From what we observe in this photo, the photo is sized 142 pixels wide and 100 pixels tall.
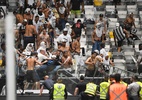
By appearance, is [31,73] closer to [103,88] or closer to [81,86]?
[81,86]

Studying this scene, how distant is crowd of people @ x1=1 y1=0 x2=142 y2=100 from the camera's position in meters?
17.9

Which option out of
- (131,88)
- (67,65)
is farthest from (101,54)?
(131,88)

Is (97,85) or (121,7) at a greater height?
(121,7)

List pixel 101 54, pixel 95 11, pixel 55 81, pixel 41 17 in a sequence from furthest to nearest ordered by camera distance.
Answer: pixel 95 11, pixel 41 17, pixel 101 54, pixel 55 81

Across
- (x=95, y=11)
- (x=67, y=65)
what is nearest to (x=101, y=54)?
(x=67, y=65)

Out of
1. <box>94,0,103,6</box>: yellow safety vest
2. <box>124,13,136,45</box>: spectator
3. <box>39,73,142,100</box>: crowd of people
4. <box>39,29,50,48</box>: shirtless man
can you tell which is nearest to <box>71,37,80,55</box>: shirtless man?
<box>39,29,50,48</box>: shirtless man

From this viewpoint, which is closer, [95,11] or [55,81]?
[55,81]

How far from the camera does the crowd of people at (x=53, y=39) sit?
58.6 feet

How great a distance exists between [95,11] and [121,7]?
1568 mm

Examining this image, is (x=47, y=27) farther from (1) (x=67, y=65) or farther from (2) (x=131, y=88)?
(2) (x=131, y=88)

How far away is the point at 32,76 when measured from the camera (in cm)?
1762

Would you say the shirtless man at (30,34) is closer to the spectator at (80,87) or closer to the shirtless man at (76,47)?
the shirtless man at (76,47)

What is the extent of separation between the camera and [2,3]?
26391mm

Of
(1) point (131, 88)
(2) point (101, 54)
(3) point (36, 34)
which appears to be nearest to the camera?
(1) point (131, 88)
